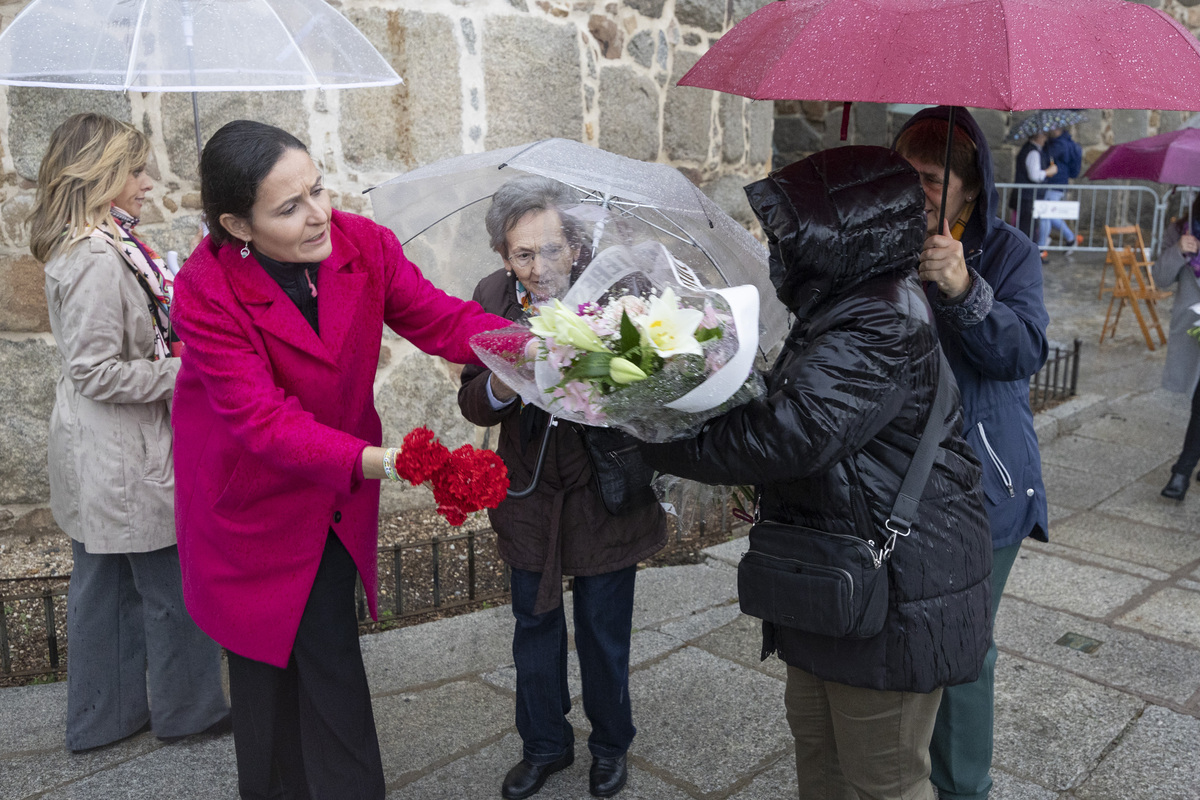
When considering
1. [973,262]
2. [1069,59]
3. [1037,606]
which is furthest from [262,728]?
[1037,606]

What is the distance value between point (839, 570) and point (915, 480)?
246mm

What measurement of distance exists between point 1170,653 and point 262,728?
11.0 feet

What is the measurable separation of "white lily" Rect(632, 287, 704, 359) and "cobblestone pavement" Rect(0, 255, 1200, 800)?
1813 mm

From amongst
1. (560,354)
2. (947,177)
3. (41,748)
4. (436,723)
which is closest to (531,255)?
(560,354)

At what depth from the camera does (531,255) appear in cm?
278

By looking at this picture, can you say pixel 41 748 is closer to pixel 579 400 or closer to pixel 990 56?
pixel 579 400

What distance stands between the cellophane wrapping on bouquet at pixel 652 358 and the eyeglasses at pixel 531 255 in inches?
26.0

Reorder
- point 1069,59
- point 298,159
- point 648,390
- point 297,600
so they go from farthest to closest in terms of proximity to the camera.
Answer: point 297,600
point 298,159
point 1069,59
point 648,390

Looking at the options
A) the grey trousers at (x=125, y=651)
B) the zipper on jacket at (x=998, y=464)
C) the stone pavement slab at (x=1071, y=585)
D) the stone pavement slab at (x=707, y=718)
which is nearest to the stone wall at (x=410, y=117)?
the grey trousers at (x=125, y=651)

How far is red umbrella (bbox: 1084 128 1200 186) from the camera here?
6200mm

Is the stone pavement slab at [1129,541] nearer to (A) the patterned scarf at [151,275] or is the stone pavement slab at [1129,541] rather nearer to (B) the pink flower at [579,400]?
(B) the pink flower at [579,400]

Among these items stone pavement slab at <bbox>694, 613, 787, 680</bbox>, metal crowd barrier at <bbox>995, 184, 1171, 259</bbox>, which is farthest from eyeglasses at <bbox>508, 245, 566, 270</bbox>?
metal crowd barrier at <bbox>995, 184, 1171, 259</bbox>

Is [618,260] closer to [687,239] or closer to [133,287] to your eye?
[687,239]

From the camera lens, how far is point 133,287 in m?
3.15
